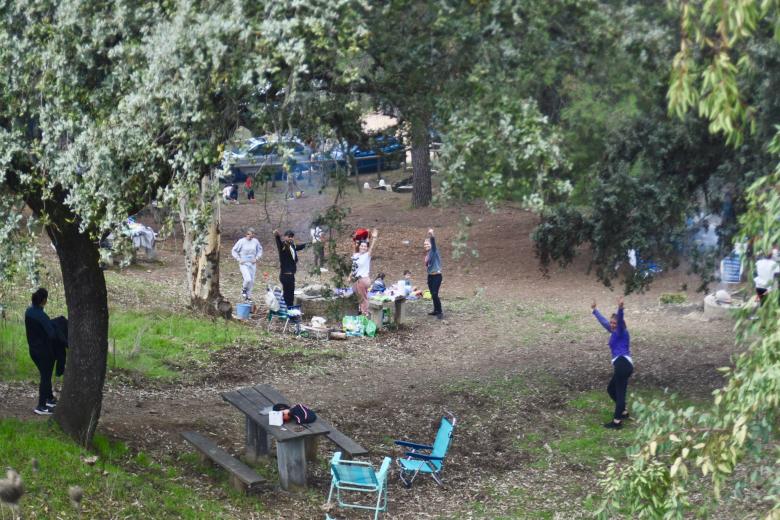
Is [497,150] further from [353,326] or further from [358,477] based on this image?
[353,326]

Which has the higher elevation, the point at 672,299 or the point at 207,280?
the point at 207,280

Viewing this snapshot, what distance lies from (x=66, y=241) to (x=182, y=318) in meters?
7.23

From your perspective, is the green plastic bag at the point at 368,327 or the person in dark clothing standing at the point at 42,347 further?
the green plastic bag at the point at 368,327

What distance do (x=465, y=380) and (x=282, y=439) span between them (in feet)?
18.5

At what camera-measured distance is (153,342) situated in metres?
15.1

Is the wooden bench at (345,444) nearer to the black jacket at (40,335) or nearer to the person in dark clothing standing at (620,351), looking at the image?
the black jacket at (40,335)

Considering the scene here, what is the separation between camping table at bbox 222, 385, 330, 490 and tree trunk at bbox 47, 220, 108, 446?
1.54 metres

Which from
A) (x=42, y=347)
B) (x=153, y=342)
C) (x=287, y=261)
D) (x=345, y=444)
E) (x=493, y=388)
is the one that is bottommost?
(x=493, y=388)

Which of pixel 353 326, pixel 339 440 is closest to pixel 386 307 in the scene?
pixel 353 326

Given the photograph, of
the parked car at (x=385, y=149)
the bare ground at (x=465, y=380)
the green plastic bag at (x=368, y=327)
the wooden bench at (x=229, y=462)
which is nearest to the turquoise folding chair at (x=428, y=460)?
the bare ground at (x=465, y=380)

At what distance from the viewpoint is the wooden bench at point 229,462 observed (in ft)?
31.5

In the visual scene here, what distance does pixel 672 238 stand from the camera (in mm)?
13961

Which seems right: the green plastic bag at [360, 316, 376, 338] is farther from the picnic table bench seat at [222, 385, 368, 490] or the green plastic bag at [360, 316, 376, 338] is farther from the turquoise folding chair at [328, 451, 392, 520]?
the turquoise folding chair at [328, 451, 392, 520]

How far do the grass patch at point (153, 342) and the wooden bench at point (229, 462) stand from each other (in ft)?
10.6
